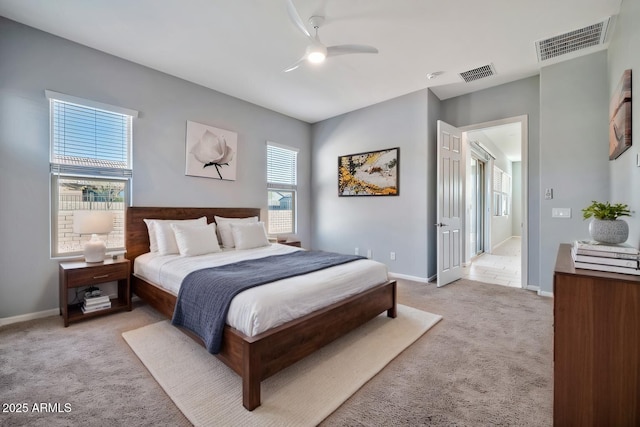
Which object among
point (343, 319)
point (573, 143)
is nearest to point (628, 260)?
point (343, 319)

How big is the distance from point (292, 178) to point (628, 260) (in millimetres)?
4660

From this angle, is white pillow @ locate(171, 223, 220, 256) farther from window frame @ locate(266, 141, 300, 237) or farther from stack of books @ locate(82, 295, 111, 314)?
window frame @ locate(266, 141, 300, 237)

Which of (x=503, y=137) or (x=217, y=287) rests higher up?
(x=503, y=137)

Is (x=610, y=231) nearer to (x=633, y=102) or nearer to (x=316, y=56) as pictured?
(x=633, y=102)

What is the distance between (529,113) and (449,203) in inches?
62.8

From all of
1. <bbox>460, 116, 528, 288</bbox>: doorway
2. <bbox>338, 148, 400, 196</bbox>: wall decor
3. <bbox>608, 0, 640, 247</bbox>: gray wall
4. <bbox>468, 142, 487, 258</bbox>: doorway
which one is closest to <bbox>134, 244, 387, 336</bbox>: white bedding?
<bbox>608, 0, 640, 247</bbox>: gray wall

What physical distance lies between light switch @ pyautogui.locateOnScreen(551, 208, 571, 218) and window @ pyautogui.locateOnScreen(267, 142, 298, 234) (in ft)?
13.1

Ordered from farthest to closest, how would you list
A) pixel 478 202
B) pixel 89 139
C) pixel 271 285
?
1. pixel 478 202
2. pixel 89 139
3. pixel 271 285

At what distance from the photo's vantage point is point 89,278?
2.69m

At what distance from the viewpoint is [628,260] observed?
1.23 meters

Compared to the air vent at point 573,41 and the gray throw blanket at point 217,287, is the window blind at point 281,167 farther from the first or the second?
the air vent at point 573,41

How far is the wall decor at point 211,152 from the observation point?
377cm

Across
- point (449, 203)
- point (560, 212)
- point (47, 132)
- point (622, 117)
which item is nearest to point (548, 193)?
point (560, 212)

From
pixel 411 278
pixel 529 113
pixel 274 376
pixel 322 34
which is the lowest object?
pixel 274 376
